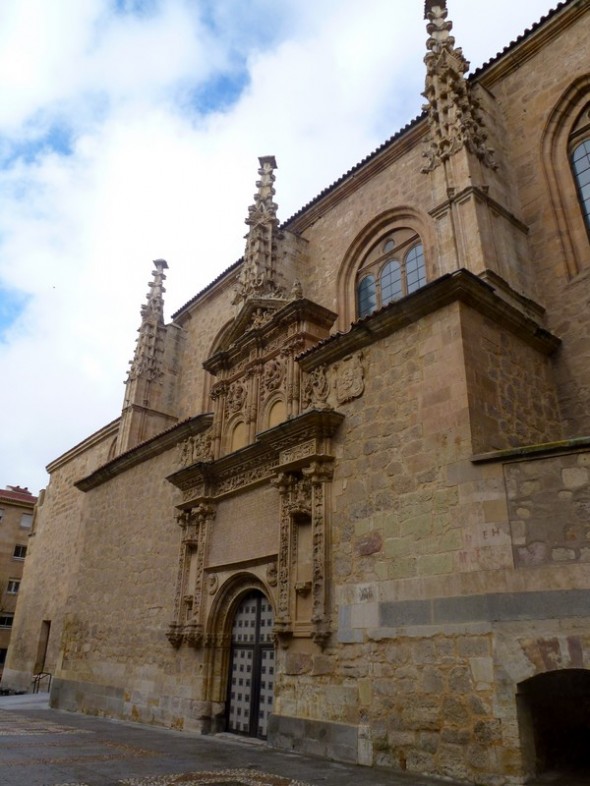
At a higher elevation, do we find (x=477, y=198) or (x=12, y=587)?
(x=477, y=198)

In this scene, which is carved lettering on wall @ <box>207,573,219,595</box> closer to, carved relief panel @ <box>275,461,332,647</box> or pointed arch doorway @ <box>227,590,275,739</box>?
pointed arch doorway @ <box>227,590,275,739</box>

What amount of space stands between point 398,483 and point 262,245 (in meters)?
8.36

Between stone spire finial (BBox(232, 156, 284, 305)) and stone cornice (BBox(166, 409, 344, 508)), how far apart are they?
11.9 feet

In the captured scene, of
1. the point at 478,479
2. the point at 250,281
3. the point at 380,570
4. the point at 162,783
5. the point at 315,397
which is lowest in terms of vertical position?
the point at 162,783

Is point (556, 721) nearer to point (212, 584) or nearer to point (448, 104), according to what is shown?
point (212, 584)

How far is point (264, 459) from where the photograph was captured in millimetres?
9539

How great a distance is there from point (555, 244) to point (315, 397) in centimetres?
453

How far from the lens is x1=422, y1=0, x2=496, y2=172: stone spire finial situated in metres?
9.74

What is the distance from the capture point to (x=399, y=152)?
1288cm

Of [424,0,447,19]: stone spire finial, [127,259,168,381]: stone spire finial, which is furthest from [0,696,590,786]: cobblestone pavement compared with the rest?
[424,0,447,19]: stone spire finial

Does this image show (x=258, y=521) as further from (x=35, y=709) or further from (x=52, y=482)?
(x=52, y=482)

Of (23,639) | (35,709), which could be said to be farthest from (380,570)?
(23,639)

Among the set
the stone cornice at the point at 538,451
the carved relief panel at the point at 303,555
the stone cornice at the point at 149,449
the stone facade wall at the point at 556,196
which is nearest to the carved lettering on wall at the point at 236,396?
the stone cornice at the point at 149,449

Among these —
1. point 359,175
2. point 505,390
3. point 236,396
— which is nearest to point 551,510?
point 505,390
